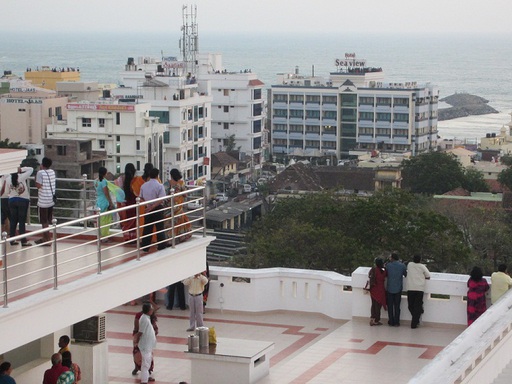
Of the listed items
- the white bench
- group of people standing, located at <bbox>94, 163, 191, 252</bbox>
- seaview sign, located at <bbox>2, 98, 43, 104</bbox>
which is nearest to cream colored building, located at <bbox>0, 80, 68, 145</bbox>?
seaview sign, located at <bbox>2, 98, 43, 104</bbox>

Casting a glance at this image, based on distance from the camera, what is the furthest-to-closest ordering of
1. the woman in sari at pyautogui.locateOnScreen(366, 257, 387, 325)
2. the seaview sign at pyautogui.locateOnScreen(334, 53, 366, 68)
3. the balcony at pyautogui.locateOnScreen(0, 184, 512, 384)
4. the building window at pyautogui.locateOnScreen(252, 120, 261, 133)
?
the seaview sign at pyautogui.locateOnScreen(334, 53, 366, 68) < the building window at pyautogui.locateOnScreen(252, 120, 261, 133) < the woman in sari at pyautogui.locateOnScreen(366, 257, 387, 325) < the balcony at pyautogui.locateOnScreen(0, 184, 512, 384)

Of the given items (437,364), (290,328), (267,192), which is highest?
(437,364)

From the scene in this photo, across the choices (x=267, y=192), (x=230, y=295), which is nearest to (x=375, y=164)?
(x=267, y=192)

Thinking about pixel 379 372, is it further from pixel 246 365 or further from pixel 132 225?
pixel 132 225

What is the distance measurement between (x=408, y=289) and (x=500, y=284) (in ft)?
3.82

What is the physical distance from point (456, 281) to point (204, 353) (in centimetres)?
363

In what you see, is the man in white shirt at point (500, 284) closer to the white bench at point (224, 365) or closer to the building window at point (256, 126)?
the white bench at point (224, 365)

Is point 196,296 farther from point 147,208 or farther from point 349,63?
point 349,63

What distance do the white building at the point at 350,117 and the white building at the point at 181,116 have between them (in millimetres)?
24747

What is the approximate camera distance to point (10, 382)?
1054cm

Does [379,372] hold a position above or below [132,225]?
below

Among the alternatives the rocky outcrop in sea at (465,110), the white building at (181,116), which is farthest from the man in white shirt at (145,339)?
the rocky outcrop in sea at (465,110)

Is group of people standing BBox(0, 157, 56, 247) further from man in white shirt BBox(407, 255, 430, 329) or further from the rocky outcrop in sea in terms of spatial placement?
the rocky outcrop in sea

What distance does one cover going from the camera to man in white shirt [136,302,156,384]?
12.7 metres
